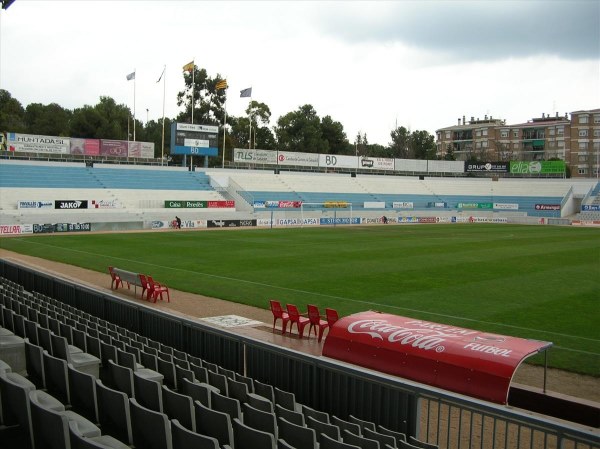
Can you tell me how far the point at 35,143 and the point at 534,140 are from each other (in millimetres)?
94736

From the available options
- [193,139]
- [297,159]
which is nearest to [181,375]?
[193,139]

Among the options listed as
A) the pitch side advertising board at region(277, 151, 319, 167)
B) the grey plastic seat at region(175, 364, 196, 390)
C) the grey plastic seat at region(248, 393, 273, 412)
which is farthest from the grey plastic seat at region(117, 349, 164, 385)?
the pitch side advertising board at region(277, 151, 319, 167)

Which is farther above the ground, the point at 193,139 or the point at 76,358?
the point at 193,139

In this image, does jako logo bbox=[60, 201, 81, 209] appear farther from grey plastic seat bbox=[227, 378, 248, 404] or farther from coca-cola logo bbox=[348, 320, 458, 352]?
grey plastic seat bbox=[227, 378, 248, 404]

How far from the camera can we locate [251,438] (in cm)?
477

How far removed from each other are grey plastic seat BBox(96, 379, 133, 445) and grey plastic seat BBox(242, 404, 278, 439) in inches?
44.8

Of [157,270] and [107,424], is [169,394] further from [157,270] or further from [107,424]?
[157,270]

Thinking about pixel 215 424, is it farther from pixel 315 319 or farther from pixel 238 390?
pixel 315 319

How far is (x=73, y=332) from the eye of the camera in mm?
8758

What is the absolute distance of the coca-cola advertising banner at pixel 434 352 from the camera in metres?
9.47

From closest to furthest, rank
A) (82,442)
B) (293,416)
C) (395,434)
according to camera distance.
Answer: (82,442)
(293,416)
(395,434)

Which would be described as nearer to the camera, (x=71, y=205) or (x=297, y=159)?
(x=71, y=205)

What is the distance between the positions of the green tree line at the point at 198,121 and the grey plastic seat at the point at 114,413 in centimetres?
8448

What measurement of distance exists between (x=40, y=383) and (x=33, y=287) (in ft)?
37.3
